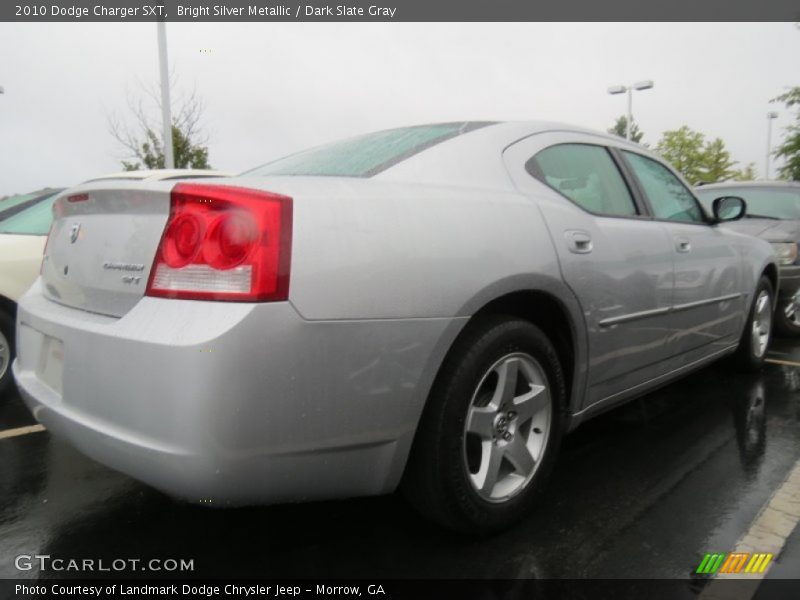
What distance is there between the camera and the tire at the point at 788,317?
570 cm

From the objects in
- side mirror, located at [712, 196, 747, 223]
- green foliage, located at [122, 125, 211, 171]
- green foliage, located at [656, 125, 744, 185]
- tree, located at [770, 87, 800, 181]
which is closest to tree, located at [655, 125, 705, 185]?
green foliage, located at [656, 125, 744, 185]

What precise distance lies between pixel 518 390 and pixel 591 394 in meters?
0.45

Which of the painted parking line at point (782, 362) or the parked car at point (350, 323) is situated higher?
the parked car at point (350, 323)

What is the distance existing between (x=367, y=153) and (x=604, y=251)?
1033 mm

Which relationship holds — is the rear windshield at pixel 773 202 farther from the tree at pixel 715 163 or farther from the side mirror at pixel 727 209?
the tree at pixel 715 163

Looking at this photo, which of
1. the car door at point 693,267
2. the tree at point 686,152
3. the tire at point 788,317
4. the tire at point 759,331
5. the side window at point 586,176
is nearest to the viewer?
the side window at point 586,176

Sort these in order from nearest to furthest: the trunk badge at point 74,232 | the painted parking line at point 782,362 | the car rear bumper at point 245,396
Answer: the car rear bumper at point 245,396 < the trunk badge at point 74,232 < the painted parking line at point 782,362

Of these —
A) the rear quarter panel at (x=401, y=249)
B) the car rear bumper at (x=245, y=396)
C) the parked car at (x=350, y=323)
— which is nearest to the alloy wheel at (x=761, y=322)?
the parked car at (x=350, y=323)

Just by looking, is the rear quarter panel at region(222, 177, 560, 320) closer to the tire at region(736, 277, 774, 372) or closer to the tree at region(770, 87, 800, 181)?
the tire at region(736, 277, 774, 372)

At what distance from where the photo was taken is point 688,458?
112 inches

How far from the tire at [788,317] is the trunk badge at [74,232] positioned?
5936 millimetres

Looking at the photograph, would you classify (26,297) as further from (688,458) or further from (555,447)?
(688,458)

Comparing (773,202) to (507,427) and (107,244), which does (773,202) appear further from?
(107,244)

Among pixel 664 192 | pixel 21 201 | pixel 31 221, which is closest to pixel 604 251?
pixel 664 192
